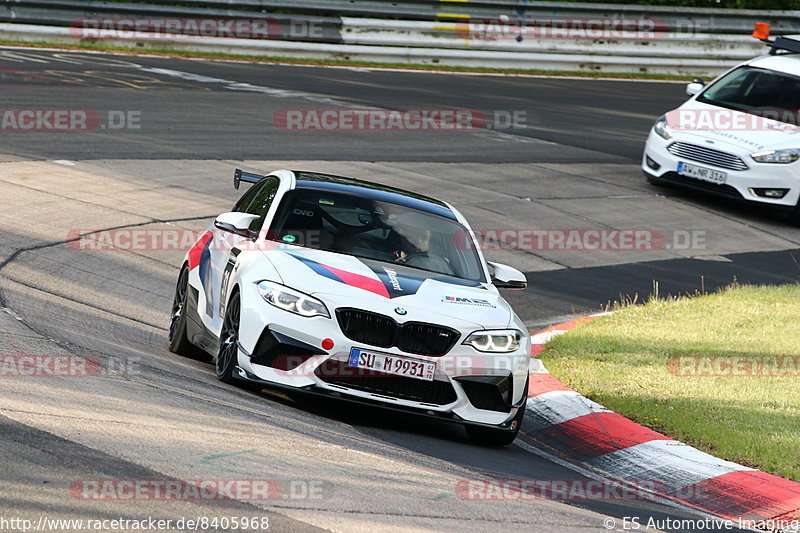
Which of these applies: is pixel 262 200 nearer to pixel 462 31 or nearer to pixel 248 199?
pixel 248 199

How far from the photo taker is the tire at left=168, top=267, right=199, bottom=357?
898 centimetres

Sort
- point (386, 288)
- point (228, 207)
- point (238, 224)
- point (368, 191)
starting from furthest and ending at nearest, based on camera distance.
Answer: point (228, 207)
point (368, 191)
point (238, 224)
point (386, 288)

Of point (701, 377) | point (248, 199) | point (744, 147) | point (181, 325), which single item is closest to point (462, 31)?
point (744, 147)

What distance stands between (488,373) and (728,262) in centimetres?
865

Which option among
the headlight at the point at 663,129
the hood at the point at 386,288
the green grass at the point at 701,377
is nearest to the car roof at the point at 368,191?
the hood at the point at 386,288

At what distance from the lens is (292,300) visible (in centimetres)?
745

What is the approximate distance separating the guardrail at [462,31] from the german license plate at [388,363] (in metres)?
19.4

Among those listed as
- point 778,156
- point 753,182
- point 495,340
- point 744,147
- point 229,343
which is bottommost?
point 753,182

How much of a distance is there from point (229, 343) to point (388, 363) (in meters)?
1.12

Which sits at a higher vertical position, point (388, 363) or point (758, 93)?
point (758, 93)

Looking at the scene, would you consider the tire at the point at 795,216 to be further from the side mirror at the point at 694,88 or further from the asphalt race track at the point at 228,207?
the side mirror at the point at 694,88

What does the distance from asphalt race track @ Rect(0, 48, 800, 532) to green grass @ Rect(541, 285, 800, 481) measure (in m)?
0.95

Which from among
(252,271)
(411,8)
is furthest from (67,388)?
(411,8)

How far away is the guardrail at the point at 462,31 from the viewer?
25844mm
